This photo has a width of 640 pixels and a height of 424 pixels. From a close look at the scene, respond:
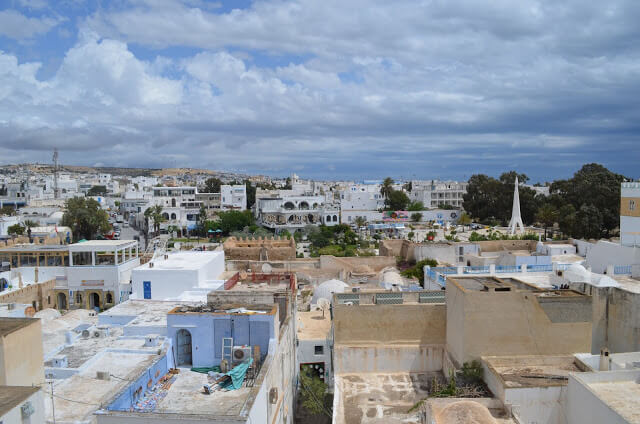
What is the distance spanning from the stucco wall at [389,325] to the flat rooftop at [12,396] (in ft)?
26.5

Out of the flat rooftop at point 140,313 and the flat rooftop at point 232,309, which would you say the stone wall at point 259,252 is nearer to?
the flat rooftop at point 140,313

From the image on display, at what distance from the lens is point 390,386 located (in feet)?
41.0

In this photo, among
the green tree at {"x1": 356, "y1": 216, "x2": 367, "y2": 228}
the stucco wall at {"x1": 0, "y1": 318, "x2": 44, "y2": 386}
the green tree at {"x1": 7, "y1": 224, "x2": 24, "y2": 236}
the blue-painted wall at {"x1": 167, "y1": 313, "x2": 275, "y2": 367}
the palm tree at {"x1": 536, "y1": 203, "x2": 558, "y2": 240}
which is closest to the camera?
the stucco wall at {"x1": 0, "y1": 318, "x2": 44, "y2": 386}

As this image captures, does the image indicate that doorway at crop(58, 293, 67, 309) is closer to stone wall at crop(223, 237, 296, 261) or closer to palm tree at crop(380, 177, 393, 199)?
stone wall at crop(223, 237, 296, 261)

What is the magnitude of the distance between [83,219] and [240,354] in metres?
37.0

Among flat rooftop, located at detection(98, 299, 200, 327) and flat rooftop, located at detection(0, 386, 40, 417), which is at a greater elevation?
flat rooftop, located at detection(0, 386, 40, 417)

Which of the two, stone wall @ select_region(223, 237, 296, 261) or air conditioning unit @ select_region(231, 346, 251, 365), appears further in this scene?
stone wall @ select_region(223, 237, 296, 261)

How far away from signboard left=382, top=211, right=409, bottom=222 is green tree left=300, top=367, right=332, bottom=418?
43.2m

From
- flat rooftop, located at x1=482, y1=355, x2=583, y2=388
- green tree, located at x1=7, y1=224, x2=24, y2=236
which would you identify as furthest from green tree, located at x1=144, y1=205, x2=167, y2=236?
flat rooftop, located at x1=482, y1=355, x2=583, y2=388

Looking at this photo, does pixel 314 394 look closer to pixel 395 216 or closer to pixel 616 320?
pixel 616 320

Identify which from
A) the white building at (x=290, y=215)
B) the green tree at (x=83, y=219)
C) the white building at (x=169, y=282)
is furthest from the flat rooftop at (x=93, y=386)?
the white building at (x=290, y=215)

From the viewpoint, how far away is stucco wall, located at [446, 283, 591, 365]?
11305 mm

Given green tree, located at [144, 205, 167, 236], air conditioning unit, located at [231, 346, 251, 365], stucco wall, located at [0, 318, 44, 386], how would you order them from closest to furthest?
stucco wall, located at [0, 318, 44, 386], air conditioning unit, located at [231, 346, 251, 365], green tree, located at [144, 205, 167, 236]

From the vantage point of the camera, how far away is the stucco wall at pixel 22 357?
7727mm
